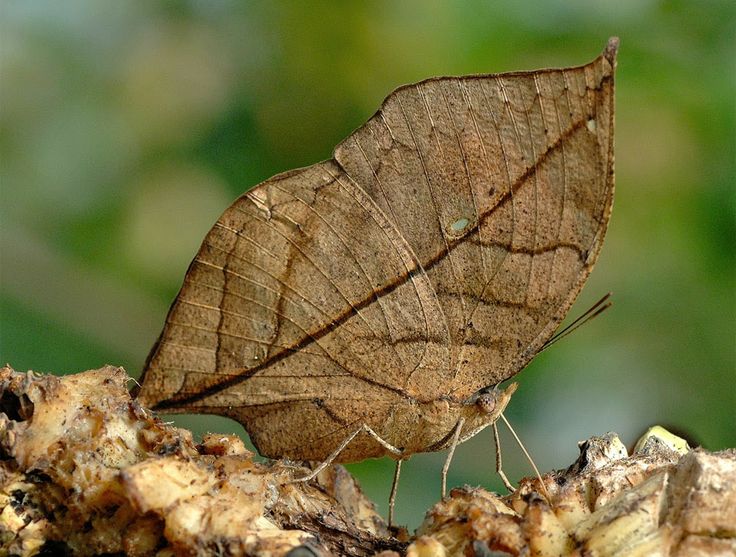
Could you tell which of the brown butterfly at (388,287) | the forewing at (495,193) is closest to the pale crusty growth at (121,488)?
the brown butterfly at (388,287)

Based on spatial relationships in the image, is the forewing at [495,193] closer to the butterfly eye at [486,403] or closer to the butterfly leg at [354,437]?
the butterfly eye at [486,403]

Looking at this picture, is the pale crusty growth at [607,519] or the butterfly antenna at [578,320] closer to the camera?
the pale crusty growth at [607,519]

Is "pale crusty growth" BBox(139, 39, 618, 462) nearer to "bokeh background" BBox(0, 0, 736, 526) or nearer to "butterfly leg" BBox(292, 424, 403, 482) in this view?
"butterfly leg" BBox(292, 424, 403, 482)

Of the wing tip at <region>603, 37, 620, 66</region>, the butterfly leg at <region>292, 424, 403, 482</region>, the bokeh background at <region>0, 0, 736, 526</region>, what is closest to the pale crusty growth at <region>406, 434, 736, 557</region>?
the butterfly leg at <region>292, 424, 403, 482</region>

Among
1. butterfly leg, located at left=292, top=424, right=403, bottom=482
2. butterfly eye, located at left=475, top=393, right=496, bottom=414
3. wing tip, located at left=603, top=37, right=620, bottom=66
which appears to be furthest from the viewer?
butterfly eye, located at left=475, top=393, right=496, bottom=414

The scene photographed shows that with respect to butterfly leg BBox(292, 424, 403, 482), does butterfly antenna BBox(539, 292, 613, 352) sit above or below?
above

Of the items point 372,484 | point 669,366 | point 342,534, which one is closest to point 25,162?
point 372,484
